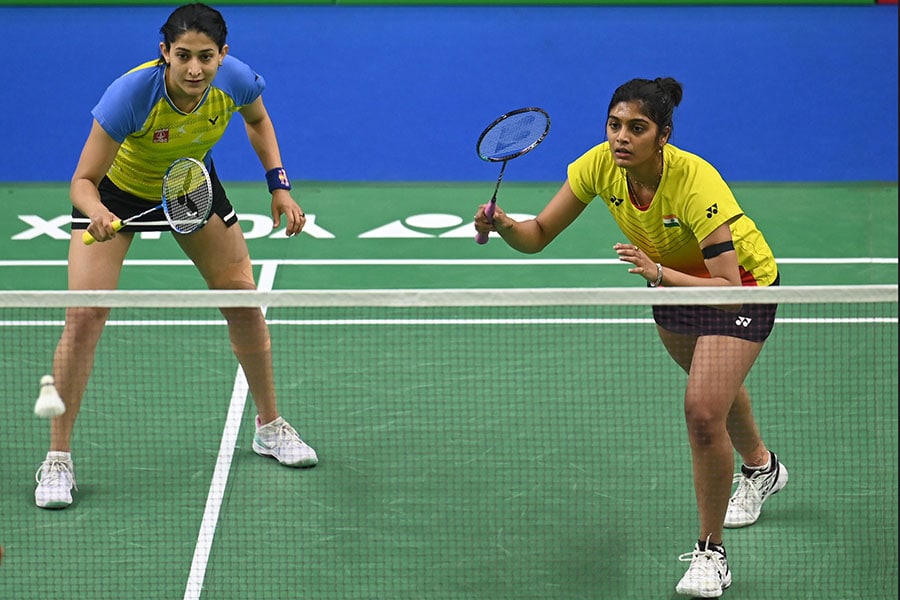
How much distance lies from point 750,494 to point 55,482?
8.94 ft

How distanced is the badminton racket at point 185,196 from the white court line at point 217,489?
3.74ft

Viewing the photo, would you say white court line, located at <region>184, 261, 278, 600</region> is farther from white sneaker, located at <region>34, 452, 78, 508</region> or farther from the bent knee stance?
the bent knee stance

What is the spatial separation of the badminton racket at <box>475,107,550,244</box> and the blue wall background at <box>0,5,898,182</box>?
12.9 feet

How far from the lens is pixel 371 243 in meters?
7.89

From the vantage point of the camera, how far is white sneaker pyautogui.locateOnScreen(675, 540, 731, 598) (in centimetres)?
463

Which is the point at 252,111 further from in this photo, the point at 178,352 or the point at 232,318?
the point at 178,352

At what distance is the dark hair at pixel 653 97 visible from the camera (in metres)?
4.44

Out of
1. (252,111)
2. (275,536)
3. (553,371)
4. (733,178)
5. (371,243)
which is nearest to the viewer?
(275,536)

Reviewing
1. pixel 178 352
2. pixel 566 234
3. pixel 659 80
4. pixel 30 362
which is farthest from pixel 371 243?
pixel 659 80

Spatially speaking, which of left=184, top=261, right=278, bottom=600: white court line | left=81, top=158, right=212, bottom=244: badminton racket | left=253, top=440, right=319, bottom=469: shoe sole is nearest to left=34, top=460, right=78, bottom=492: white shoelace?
left=184, top=261, right=278, bottom=600: white court line

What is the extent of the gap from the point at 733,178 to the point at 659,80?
4.80m

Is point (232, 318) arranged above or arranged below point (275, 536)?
above

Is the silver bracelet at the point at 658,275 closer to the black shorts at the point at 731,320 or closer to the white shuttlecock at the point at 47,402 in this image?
the black shorts at the point at 731,320

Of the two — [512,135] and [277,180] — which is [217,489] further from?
Result: [512,135]
